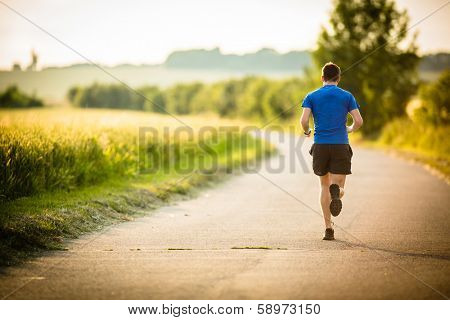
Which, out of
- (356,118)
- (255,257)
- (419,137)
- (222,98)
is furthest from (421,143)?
(222,98)

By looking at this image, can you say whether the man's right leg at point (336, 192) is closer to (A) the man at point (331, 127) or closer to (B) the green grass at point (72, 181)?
(A) the man at point (331, 127)

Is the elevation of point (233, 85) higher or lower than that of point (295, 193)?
higher

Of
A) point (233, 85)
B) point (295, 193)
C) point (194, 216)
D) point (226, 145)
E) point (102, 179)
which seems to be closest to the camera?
point (194, 216)

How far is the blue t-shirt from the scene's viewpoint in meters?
9.03

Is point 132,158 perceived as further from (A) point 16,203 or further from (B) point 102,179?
(A) point 16,203

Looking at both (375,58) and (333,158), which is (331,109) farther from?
(375,58)

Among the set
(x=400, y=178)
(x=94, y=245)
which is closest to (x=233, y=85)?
(x=400, y=178)

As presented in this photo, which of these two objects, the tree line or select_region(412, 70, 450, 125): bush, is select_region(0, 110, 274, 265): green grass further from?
the tree line

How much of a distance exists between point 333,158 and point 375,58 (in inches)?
1658

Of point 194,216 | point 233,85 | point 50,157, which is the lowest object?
point 194,216

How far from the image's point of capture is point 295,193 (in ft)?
52.1

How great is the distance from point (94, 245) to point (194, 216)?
11.4ft

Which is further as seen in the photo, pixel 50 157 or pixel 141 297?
pixel 50 157

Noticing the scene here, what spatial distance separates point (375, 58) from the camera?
162ft
